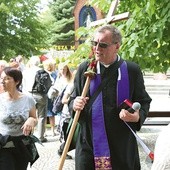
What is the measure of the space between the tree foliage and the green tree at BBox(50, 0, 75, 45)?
43.9 metres

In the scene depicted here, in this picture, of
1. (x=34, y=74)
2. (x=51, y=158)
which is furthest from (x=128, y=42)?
(x=34, y=74)

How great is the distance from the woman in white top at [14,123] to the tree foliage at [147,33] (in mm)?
2108

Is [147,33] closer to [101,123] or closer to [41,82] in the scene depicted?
[101,123]

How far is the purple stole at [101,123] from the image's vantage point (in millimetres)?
3691

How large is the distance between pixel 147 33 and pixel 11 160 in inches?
115

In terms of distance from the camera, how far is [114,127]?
3709 mm

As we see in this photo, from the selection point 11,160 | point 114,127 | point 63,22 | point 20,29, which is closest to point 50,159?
point 11,160

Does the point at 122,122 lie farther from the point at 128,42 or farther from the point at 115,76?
the point at 128,42

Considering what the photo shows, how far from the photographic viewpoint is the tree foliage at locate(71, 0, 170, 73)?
6.35m

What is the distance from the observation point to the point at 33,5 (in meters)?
31.9

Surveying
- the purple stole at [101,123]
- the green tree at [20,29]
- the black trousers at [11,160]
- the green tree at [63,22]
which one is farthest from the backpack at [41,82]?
the green tree at [63,22]

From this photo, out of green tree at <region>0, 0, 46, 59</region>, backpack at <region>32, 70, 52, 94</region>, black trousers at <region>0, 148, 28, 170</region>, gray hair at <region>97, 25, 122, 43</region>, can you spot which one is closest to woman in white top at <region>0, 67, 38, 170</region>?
black trousers at <region>0, 148, 28, 170</region>

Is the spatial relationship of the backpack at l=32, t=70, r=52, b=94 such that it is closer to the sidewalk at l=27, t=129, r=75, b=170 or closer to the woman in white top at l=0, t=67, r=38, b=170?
the sidewalk at l=27, t=129, r=75, b=170

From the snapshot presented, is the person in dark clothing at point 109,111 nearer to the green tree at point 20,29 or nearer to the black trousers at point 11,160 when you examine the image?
the black trousers at point 11,160
